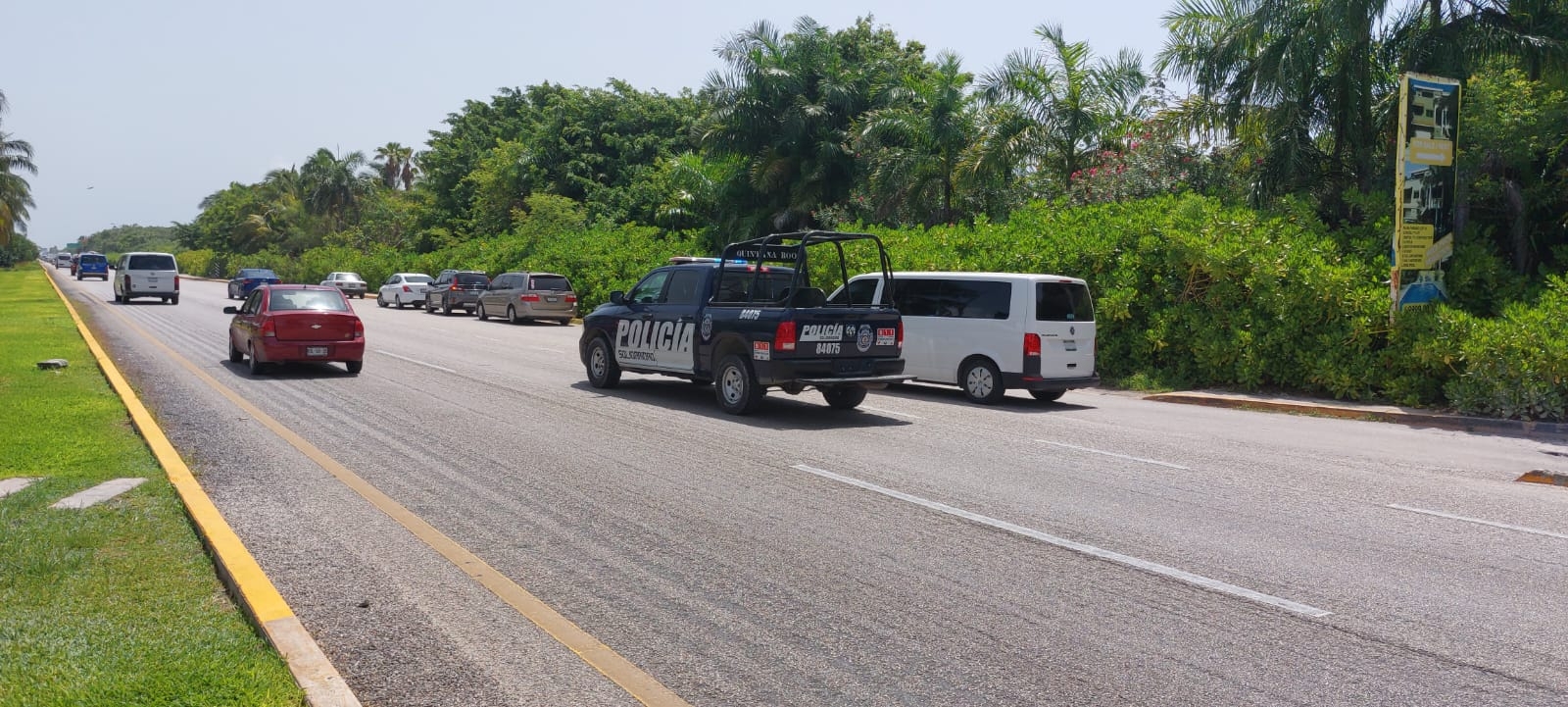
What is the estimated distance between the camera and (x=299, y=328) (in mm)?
16672

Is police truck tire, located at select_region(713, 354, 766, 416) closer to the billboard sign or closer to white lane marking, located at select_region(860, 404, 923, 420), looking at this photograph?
white lane marking, located at select_region(860, 404, 923, 420)

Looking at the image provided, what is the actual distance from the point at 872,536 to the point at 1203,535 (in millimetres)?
2151

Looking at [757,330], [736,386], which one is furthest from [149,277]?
[757,330]

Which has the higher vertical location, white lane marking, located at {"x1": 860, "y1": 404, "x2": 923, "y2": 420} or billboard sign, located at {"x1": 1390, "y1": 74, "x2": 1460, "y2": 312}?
billboard sign, located at {"x1": 1390, "y1": 74, "x2": 1460, "y2": 312}

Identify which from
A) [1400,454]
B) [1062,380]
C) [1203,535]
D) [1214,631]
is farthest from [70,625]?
[1062,380]

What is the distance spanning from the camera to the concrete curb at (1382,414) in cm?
1336

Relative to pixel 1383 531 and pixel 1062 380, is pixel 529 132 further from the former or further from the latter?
pixel 1383 531

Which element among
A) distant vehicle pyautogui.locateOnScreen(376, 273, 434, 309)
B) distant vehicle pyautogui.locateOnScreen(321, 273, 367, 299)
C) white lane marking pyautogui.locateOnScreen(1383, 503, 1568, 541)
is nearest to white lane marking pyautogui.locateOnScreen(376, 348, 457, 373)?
white lane marking pyautogui.locateOnScreen(1383, 503, 1568, 541)

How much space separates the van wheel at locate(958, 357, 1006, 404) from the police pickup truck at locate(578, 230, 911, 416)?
212 cm

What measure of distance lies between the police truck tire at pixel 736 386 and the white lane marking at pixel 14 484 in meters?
6.81

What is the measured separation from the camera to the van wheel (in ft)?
49.4

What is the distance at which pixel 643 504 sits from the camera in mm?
7957

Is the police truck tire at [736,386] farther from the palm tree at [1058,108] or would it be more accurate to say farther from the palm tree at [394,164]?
the palm tree at [394,164]

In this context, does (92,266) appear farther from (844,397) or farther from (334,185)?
(844,397)
